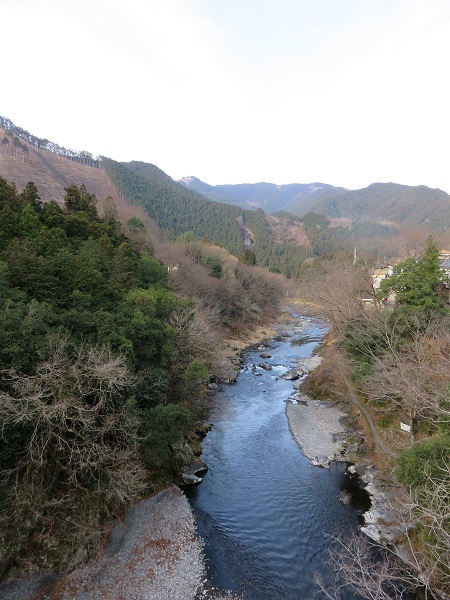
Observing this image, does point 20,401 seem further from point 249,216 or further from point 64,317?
point 249,216

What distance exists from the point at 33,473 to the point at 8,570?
8.58ft

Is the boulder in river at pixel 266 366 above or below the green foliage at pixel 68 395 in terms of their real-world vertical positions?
below

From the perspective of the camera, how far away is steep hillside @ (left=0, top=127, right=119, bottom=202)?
78.3 meters

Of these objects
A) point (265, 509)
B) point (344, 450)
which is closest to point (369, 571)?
point (265, 509)

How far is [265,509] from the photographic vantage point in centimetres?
1423

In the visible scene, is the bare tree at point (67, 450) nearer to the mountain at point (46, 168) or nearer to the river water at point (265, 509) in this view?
the river water at point (265, 509)

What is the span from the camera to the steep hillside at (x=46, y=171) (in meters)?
78.3

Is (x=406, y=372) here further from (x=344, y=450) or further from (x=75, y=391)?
(x=75, y=391)

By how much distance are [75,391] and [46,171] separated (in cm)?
9156

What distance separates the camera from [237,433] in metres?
20.5

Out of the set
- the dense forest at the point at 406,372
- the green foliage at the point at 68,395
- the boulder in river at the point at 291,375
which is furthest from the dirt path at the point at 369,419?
the green foliage at the point at 68,395

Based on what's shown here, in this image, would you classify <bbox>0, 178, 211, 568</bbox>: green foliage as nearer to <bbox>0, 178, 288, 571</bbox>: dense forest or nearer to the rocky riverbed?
<bbox>0, 178, 288, 571</bbox>: dense forest

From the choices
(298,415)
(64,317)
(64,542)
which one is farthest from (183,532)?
(298,415)

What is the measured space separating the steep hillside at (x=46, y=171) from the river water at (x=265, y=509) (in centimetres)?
6555
